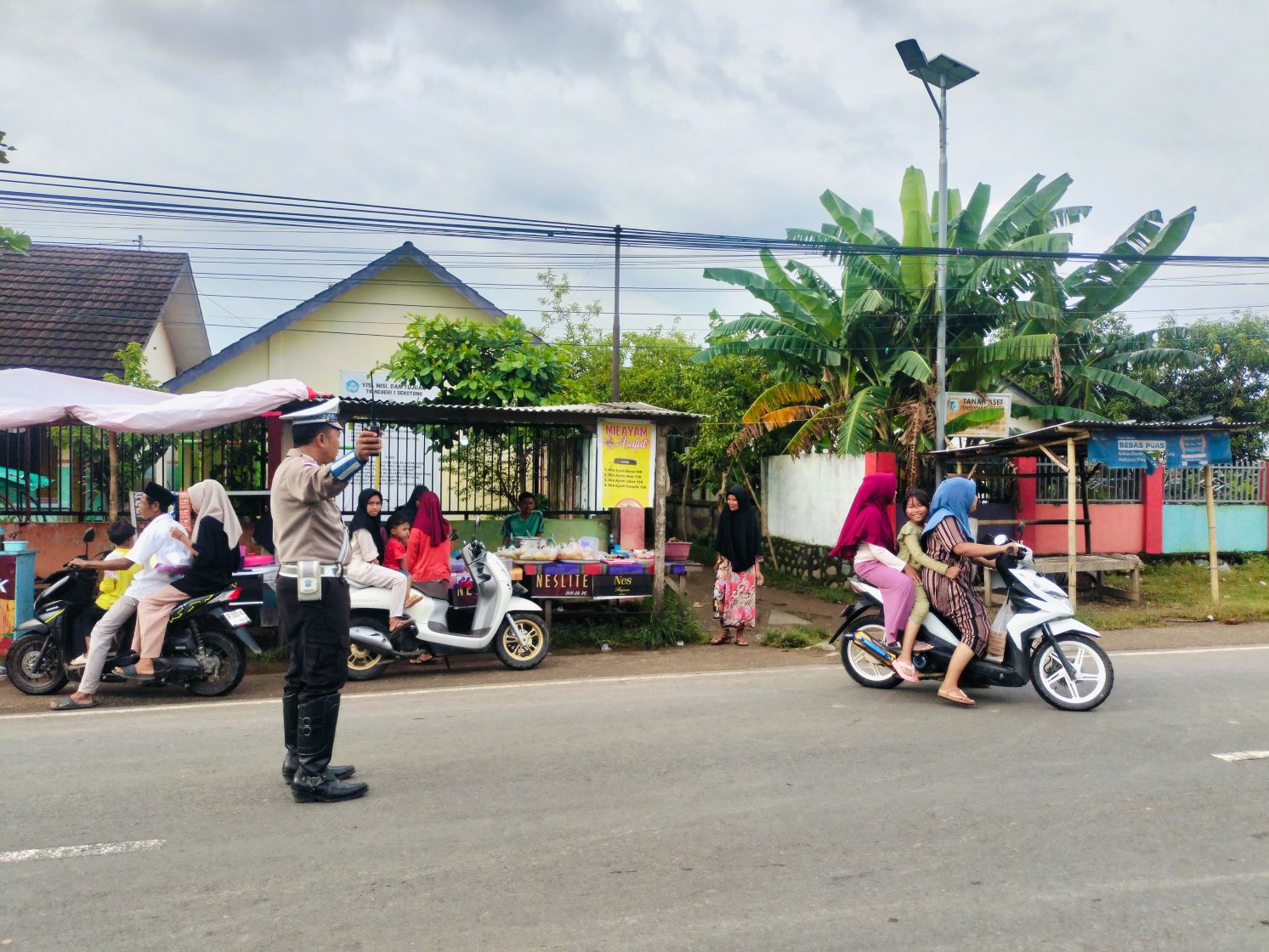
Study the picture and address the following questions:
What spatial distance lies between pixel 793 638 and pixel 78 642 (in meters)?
6.74

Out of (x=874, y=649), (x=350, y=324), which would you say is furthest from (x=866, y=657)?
(x=350, y=324)

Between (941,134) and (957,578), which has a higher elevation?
(941,134)

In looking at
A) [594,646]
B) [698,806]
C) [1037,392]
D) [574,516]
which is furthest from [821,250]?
[698,806]

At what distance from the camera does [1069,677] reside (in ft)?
22.2

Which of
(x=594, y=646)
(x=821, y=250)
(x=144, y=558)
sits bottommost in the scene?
(x=594, y=646)

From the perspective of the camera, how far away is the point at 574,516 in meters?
12.2

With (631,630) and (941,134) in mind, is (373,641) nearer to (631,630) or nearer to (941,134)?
(631,630)

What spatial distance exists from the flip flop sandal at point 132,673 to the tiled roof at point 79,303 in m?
11.5

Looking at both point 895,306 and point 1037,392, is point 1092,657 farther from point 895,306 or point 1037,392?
point 1037,392

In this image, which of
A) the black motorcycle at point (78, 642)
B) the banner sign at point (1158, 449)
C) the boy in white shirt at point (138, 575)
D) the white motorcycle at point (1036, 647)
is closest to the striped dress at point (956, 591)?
the white motorcycle at point (1036, 647)

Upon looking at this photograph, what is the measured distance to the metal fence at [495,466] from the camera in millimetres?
12164

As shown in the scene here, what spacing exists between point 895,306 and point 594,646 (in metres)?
8.56

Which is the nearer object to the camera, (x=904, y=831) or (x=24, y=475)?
(x=904, y=831)

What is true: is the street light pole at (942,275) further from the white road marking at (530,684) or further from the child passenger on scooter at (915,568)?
the child passenger on scooter at (915,568)
